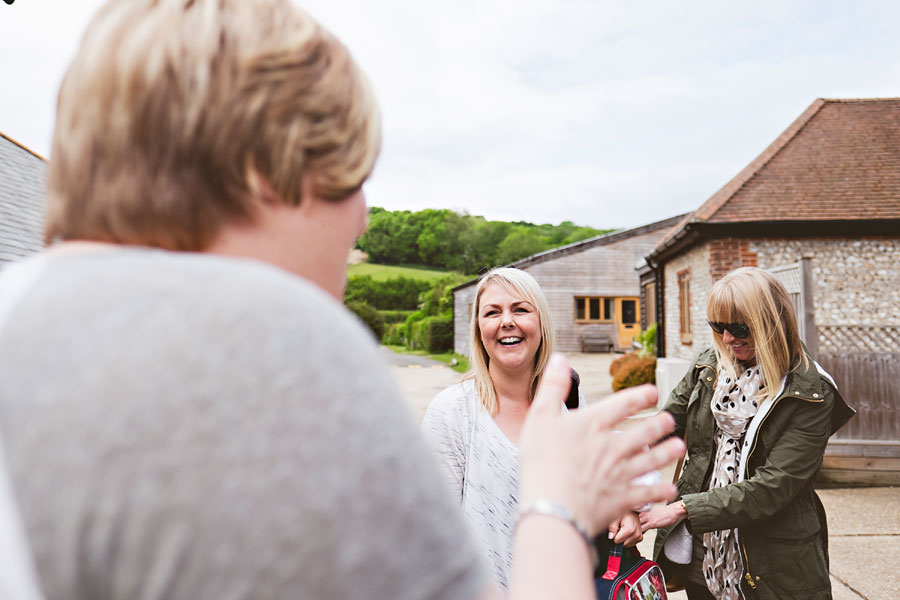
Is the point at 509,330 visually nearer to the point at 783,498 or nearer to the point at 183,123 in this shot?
the point at 783,498

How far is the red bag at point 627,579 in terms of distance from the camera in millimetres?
2184

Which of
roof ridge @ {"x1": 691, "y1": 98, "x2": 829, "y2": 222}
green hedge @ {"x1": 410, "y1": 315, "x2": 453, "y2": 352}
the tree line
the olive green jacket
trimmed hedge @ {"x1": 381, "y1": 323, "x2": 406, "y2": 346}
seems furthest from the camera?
the tree line

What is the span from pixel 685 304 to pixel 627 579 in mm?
12953

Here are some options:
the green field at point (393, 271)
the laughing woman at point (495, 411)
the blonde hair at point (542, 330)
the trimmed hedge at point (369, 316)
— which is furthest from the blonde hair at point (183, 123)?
the green field at point (393, 271)

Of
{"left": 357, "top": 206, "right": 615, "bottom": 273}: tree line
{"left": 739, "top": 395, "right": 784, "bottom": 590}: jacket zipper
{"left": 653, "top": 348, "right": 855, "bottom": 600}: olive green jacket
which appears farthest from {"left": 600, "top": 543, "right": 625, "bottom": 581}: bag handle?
{"left": 357, "top": 206, "right": 615, "bottom": 273}: tree line

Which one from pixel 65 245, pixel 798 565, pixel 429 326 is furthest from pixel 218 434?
pixel 429 326

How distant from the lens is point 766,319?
2.90 meters

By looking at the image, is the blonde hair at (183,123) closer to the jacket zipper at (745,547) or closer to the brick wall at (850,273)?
the jacket zipper at (745,547)

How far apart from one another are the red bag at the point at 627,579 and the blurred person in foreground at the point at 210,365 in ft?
5.54

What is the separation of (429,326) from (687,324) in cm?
2132

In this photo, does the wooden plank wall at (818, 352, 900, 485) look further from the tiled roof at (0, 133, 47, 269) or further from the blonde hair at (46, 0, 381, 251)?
the tiled roof at (0, 133, 47, 269)

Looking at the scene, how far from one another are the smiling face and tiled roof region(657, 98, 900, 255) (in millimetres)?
9628

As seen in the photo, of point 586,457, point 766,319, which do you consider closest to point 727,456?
point 766,319

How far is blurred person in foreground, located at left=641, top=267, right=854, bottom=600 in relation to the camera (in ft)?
8.79
